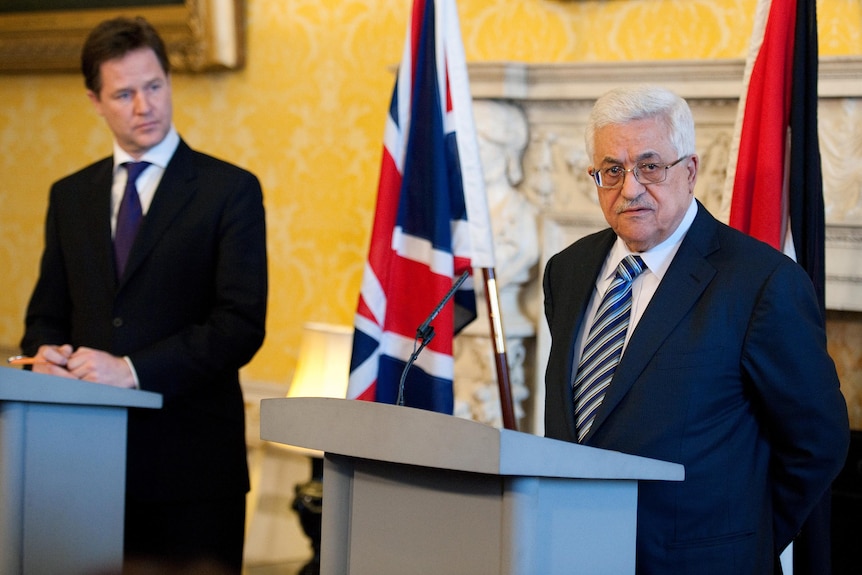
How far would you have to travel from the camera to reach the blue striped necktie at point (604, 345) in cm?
219

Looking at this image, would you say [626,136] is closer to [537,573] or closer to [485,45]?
[537,573]

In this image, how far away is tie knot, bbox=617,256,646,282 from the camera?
2252mm

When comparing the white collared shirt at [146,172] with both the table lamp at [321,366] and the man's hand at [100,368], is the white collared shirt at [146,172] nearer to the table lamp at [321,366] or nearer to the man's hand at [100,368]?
the man's hand at [100,368]

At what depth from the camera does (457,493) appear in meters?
1.75

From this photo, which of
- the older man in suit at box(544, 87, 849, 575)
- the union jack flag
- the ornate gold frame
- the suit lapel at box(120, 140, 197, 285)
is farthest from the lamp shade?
the older man in suit at box(544, 87, 849, 575)

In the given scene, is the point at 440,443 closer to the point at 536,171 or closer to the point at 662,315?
the point at 662,315

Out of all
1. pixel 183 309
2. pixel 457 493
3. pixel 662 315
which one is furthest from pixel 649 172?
pixel 183 309

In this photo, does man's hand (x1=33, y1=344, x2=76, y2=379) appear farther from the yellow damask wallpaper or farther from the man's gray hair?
the yellow damask wallpaper

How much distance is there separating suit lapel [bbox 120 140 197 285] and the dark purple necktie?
0.04m

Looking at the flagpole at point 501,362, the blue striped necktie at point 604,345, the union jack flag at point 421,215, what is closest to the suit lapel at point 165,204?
the union jack flag at point 421,215

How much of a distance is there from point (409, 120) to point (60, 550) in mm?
1635

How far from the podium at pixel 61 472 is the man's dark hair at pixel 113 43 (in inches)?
39.2

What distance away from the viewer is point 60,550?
2.43 m

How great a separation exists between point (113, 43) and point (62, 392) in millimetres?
1071
